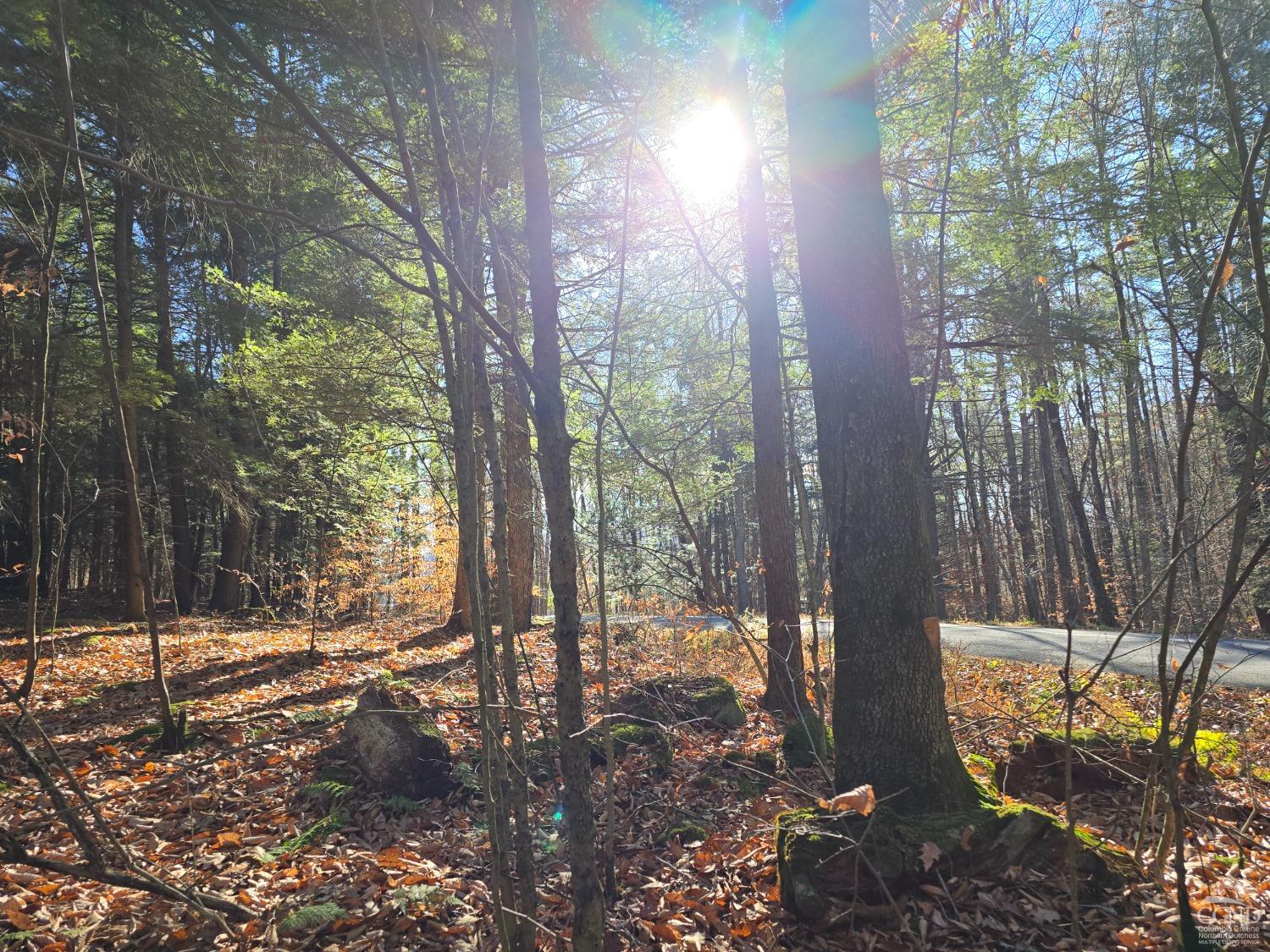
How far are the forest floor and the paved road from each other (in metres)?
0.92

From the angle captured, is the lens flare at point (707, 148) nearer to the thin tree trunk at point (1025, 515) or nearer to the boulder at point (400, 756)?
the boulder at point (400, 756)

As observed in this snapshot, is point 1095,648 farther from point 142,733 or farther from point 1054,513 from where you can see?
point 142,733

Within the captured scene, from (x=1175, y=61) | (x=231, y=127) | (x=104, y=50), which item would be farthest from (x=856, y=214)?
(x=1175, y=61)

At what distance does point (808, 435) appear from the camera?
1438 cm

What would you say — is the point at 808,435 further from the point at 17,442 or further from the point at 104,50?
the point at 17,442

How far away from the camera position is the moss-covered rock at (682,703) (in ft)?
20.1

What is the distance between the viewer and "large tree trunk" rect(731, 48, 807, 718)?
638cm

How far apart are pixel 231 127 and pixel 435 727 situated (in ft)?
15.3

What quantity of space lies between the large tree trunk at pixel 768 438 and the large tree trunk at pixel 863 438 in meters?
2.61

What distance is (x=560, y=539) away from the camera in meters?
1.98

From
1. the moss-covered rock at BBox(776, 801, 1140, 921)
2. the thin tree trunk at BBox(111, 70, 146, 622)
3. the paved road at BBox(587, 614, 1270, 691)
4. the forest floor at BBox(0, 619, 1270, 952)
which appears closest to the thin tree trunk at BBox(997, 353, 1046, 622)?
the paved road at BBox(587, 614, 1270, 691)

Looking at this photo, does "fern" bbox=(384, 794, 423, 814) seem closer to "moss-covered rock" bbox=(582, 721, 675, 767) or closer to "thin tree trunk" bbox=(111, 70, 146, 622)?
"moss-covered rock" bbox=(582, 721, 675, 767)

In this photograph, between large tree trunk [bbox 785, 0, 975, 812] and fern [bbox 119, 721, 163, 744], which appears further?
fern [bbox 119, 721, 163, 744]

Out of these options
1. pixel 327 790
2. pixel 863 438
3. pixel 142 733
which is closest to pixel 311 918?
pixel 327 790
